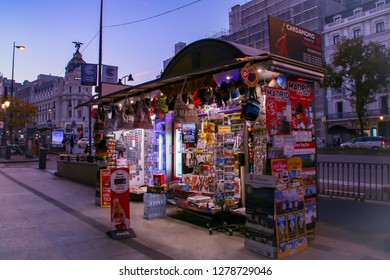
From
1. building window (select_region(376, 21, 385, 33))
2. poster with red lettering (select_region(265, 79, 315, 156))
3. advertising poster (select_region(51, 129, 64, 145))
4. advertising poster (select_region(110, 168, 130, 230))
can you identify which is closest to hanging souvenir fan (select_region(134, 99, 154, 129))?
advertising poster (select_region(110, 168, 130, 230))

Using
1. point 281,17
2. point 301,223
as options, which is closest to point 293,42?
point 301,223

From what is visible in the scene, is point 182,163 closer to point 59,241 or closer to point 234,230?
point 234,230

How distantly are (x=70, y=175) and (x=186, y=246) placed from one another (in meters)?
10.7

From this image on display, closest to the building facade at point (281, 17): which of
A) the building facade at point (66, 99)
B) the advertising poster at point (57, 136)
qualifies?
the advertising poster at point (57, 136)

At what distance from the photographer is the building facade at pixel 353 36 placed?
43594 mm

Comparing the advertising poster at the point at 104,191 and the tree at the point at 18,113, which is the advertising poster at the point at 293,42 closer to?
the advertising poster at the point at 104,191

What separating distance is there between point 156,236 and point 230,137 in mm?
2407

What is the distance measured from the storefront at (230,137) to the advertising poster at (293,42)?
0.49 metres

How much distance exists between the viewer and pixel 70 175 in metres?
14.6

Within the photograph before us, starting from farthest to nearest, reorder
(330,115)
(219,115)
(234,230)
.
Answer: (330,115)
(219,115)
(234,230)

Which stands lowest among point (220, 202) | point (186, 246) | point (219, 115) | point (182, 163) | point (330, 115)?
point (186, 246)

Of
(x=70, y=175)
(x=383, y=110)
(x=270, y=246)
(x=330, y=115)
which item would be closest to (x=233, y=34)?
(x=330, y=115)

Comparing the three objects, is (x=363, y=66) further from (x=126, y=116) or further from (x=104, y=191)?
(x=104, y=191)

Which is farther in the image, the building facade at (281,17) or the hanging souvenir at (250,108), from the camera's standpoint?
the building facade at (281,17)
